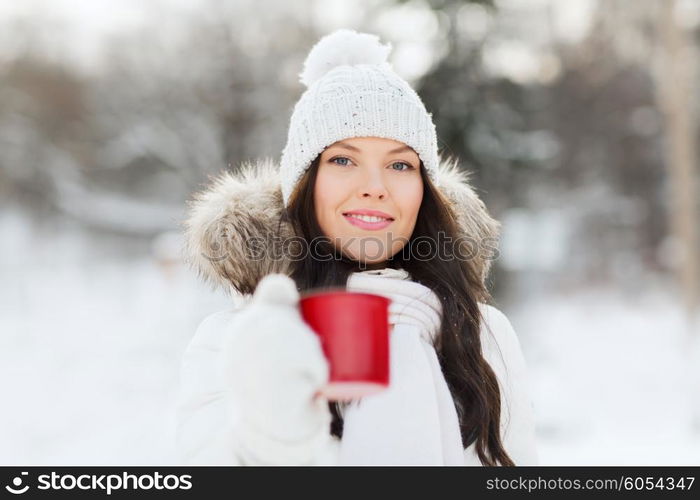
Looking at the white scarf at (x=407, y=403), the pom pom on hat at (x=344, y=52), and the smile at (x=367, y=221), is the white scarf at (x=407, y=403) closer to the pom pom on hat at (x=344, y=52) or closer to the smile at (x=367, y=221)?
the smile at (x=367, y=221)

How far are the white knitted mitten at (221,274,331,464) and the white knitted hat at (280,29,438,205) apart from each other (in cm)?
86

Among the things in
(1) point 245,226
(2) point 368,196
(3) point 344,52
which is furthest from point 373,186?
(3) point 344,52

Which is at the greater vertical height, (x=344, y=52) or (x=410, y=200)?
(x=344, y=52)

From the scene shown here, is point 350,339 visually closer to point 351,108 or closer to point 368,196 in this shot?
point 368,196

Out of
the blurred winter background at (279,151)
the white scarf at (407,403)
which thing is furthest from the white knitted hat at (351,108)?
the blurred winter background at (279,151)

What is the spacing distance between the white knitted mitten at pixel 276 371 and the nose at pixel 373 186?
70cm

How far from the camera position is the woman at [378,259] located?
1.82 metres

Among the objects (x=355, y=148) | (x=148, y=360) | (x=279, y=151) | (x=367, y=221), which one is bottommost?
(x=367, y=221)

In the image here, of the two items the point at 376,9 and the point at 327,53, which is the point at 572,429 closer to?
the point at 376,9

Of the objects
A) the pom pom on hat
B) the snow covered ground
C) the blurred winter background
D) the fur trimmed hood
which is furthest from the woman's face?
the snow covered ground

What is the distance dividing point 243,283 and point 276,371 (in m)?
0.82

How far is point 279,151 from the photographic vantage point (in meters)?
15.5

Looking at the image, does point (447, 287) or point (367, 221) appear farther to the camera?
point (447, 287)
